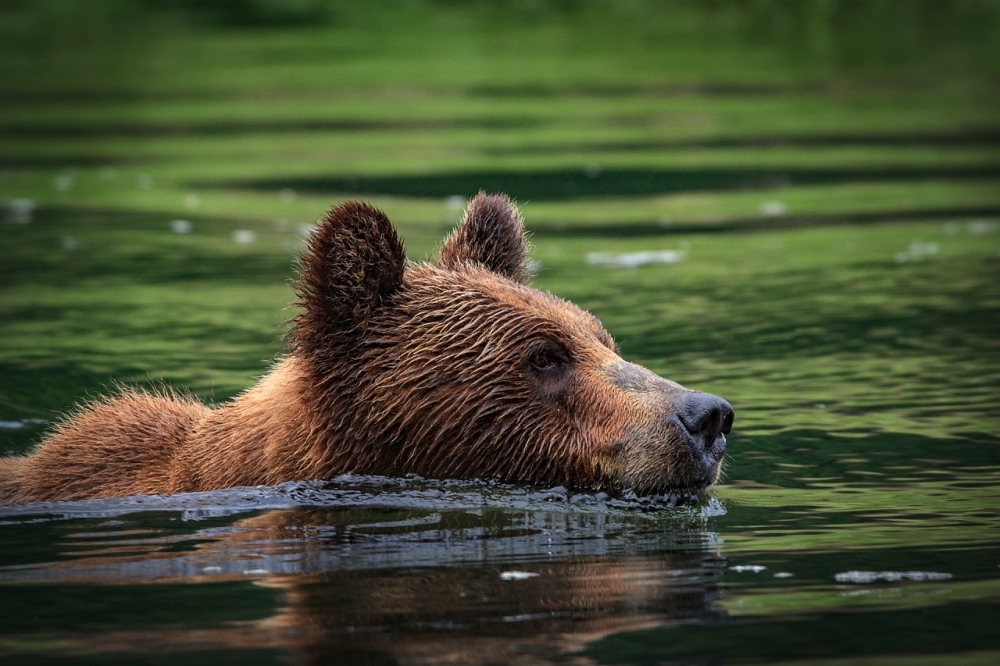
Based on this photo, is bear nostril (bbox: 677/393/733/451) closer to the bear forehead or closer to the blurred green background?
the bear forehead

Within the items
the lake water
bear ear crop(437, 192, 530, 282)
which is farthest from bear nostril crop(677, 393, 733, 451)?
bear ear crop(437, 192, 530, 282)

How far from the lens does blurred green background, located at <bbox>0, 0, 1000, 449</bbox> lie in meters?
12.9

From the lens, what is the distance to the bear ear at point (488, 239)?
8969 mm

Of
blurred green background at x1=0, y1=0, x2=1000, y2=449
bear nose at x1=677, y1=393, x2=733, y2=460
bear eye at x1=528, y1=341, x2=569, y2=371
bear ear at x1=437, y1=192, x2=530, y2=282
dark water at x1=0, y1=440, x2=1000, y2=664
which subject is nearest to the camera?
dark water at x1=0, y1=440, x2=1000, y2=664

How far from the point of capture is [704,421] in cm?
779

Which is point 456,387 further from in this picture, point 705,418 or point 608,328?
point 608,328

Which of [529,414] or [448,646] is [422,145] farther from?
[448,646]

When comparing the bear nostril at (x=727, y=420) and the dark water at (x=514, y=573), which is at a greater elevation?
the bear nostril at (x=727, y=420)

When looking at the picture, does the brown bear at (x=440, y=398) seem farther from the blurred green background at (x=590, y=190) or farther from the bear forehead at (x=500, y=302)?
the blurred green background at (x=590, y=190)

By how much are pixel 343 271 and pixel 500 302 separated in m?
0.89

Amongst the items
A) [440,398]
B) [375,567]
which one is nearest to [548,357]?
[440,398]

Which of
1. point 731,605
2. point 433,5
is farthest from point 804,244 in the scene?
point 433,5

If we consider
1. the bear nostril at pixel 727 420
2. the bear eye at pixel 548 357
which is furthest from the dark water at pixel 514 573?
the bear eye at pixel 548 357

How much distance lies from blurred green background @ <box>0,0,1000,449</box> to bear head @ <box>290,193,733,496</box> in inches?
53.8
